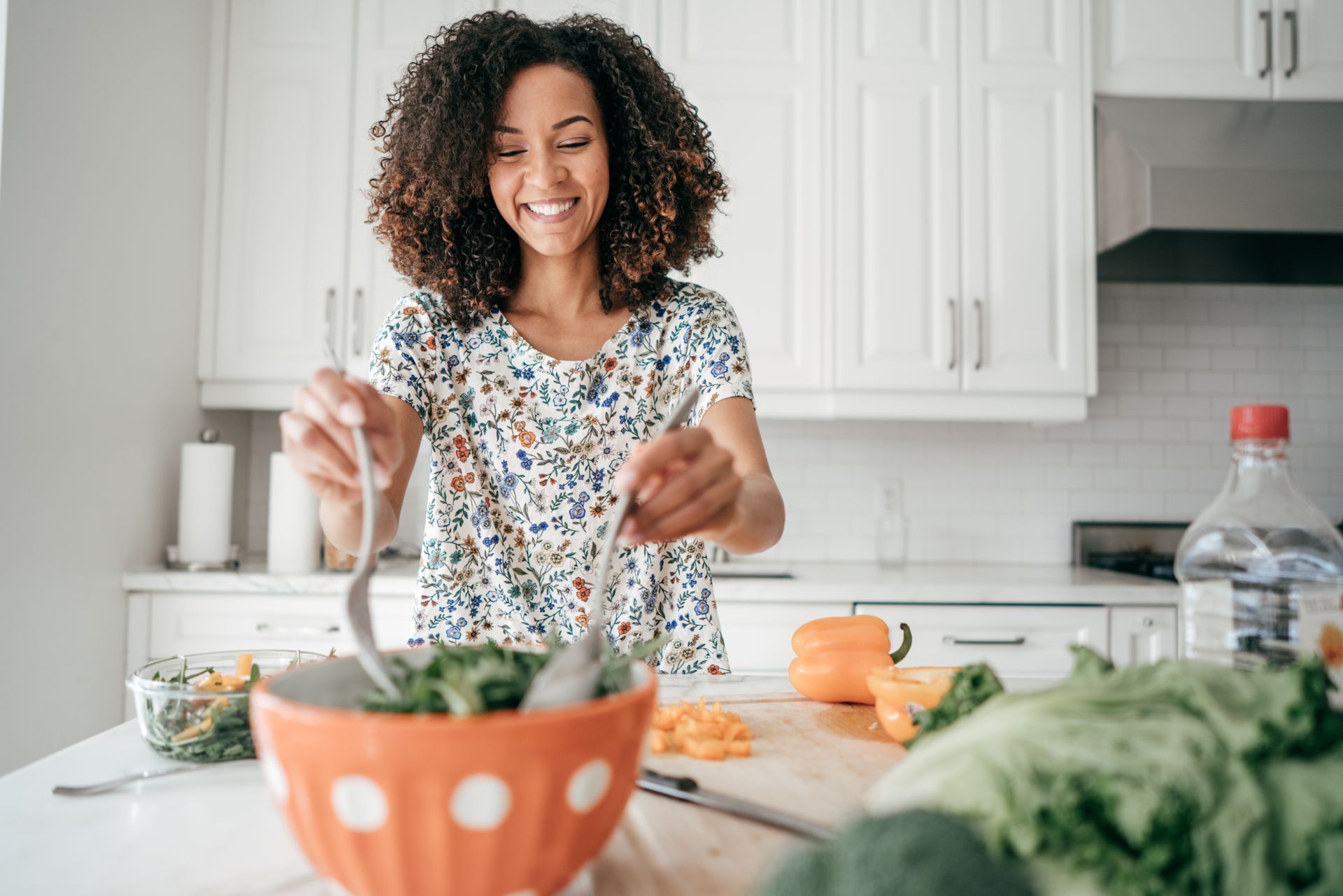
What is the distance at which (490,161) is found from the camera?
4.24 ft

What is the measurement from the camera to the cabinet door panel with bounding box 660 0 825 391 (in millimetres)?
2529

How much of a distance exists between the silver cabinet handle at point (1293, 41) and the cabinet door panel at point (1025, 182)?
0.62 m

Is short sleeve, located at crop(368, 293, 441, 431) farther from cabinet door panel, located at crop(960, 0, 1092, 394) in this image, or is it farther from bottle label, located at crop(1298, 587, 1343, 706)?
cabinet door panel, located at crop(960, 0, 1092, 394)

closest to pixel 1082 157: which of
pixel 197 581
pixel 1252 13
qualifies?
pixel 1252 13

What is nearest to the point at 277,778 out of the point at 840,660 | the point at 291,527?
the point at 840,660

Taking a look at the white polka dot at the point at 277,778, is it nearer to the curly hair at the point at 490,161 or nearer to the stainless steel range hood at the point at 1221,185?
the curly hair at the point at 490,161

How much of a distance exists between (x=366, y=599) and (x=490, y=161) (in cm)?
87

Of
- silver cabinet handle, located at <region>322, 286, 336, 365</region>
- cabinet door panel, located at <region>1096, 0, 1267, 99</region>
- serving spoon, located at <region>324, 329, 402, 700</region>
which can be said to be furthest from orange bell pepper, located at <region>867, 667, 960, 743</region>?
cabinet door panel, located at <region>1096, 0, 1267, 99</region>

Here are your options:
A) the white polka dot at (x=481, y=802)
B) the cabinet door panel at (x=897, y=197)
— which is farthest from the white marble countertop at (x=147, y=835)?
the cabinet door panel at (x=897, y=197)

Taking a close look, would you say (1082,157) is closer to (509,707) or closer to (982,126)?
(982,126)

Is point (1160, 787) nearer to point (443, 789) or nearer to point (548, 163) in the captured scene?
point (443, 789)

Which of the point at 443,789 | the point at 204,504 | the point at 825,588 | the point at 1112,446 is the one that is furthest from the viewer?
the point at 1112,446

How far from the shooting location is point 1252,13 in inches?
102

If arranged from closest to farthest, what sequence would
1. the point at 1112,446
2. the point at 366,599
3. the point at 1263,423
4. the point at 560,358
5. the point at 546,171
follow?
the point at 366,599, the point at 1263,423, the point at 546,171, the point at 560,358, the point at 1112,446
